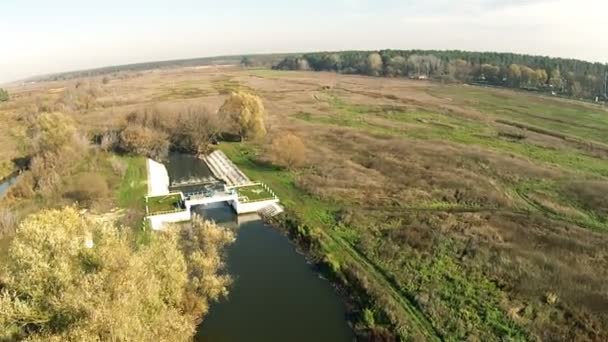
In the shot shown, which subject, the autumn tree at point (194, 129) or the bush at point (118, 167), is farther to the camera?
the autumn tree at point (194, 129)

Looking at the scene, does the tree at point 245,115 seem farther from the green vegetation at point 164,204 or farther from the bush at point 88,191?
the bush at point 88,191

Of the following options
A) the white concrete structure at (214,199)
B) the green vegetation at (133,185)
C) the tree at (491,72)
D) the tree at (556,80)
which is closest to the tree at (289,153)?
the white concrete structure at (214,199)

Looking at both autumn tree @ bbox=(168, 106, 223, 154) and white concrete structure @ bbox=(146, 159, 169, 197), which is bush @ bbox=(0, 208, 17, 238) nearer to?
white concrete structure @ bbox=(146, 159, 169, 197)

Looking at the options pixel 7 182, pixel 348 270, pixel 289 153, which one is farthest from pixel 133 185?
pixel 348 270

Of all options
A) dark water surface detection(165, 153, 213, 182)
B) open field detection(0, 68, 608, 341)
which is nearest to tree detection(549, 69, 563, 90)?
open field detection(0, 68, 608, 341)

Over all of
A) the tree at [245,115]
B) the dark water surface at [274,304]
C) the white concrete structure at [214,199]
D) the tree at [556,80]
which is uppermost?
the tree at [556,80]

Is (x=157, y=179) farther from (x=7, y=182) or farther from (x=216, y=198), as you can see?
(x=7, y=182)
